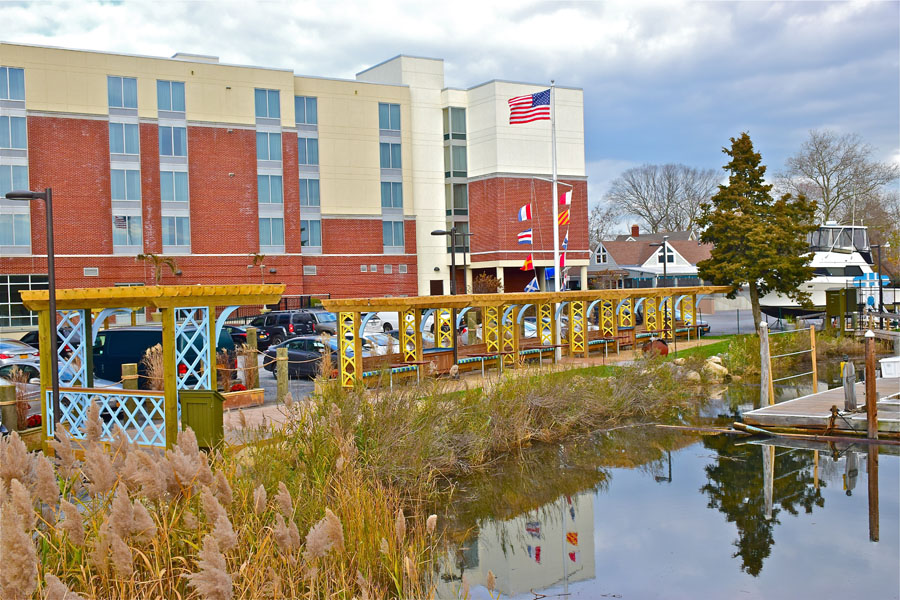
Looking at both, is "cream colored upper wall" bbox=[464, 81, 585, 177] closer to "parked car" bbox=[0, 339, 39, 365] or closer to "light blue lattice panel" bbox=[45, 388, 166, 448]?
"parked car" bbox=[0, 339, 39, 365]

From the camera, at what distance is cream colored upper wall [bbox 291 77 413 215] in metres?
54.8

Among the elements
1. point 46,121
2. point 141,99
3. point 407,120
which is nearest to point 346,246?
point 407,120

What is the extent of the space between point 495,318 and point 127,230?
3089cm

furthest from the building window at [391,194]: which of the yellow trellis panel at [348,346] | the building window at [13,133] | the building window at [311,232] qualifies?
the yellow trellis panel at [348,346]

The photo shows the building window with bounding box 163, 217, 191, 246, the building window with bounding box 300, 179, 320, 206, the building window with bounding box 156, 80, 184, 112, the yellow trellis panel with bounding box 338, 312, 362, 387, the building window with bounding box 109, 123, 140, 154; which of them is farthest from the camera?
the building window with bounding box 300, 179, 320, 206

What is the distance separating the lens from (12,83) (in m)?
45.7

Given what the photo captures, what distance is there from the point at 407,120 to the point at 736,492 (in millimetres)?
48674

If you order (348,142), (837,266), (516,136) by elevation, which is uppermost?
(516,136)

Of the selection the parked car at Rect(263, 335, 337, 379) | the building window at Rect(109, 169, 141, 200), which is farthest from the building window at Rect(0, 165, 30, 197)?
the parked car at Rect(263, 335, 337, 379)

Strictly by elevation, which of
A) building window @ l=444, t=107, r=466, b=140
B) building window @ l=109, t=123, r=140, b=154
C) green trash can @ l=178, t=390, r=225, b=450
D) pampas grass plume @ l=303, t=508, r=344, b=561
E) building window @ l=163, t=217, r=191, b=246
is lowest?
green trash can @ l=178, t=390, r=225, b=450

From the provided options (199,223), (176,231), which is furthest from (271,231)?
(176,231)

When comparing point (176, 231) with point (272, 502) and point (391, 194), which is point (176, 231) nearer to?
point (391, 194)

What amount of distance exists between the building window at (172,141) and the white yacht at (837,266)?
111 ft

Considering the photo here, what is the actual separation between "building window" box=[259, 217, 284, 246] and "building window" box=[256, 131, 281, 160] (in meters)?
3.91
